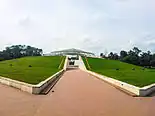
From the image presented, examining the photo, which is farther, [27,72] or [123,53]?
[123,53]

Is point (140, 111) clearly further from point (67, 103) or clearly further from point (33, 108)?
point (33, 108)

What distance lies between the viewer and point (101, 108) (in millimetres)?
6617

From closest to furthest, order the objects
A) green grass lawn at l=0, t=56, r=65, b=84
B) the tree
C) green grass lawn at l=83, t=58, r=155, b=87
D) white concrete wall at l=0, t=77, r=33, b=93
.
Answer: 1. white concrete wall at l=0, t=77, r=33, b=93
2. green grass lawn at l=83, t=58, r=155, b=87
3. green grass lawn at l=0, t=56, r=65, b=84
4. the tree

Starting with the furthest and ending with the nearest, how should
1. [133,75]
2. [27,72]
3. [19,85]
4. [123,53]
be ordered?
[123,53], [27,72], [133,75], [19,85]

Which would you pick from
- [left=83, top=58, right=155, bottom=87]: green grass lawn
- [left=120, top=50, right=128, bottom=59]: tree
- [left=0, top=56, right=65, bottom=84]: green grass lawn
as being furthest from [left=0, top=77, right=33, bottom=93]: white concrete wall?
[left=120, top=50, right=128, bottom=59]: tree

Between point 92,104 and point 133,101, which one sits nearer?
point 92,104

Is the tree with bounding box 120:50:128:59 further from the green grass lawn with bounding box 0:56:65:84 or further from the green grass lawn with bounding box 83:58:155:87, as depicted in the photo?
the green grass lawn with bounding box 0:56:65:84

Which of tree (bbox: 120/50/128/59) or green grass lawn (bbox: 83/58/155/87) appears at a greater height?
tree (bbox: 120/50/128/59)

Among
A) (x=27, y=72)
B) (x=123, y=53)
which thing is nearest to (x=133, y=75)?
(x=27, y=72)

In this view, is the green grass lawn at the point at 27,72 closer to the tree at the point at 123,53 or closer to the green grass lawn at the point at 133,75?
the green grass lawn at the point at 133,75

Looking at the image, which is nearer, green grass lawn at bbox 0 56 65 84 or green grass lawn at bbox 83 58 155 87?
green grass lawn at bbox 83 58 155 87

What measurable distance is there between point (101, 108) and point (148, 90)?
152 inches

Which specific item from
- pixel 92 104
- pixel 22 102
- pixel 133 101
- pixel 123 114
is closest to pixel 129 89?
pixel 133 101

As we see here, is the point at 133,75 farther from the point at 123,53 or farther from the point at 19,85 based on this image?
the point at 123,53
